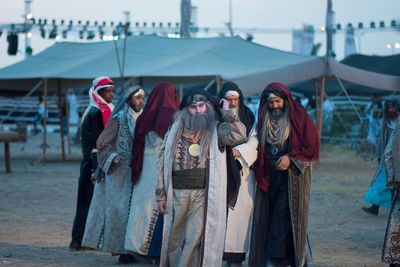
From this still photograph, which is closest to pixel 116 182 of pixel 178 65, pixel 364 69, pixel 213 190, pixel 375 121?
pixel 213 190

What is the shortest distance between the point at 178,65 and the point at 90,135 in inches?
543

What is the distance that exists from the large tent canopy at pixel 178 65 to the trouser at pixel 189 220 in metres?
12.6

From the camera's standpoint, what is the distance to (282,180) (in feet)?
28.2

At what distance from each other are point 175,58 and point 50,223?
12631mm

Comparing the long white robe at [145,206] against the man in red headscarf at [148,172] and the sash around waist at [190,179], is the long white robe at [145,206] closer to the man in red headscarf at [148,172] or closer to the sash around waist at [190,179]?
the man in red headscarf at [148,172]

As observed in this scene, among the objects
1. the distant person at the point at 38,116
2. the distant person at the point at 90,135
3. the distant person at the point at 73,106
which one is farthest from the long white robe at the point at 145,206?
the distant person at the point at 38,116

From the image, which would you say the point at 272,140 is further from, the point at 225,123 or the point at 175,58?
the point at 175,58

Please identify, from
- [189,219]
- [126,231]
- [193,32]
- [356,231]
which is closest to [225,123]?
[189,219]

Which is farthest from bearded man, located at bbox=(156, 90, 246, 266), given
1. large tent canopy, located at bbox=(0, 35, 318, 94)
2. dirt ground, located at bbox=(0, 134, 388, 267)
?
large tent canopy, located at bbox=(0, 35, 318, 94)

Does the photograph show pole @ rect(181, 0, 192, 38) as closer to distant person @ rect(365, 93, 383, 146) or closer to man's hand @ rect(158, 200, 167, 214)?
distant person @ rect(365, 93, 383, 146)

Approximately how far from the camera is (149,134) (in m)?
8.97

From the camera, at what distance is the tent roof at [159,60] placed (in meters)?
23.3

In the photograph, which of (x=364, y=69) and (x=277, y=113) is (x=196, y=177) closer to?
(x=277, y=113)

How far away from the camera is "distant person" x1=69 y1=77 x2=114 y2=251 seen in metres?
9.88
